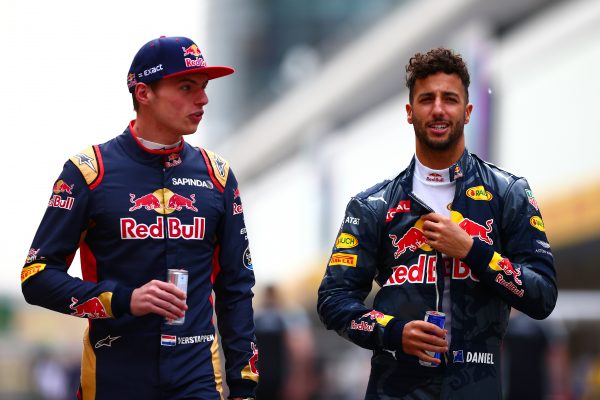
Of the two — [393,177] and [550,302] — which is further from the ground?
[393,177]

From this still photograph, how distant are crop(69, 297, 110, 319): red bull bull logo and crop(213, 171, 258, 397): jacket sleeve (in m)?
0.56

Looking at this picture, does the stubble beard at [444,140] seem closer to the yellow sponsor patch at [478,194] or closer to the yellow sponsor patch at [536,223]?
the yellow sponsor patch at [478,194]

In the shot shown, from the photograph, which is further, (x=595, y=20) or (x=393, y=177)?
(x=595, y=20)

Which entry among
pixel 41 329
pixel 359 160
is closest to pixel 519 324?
pixel 359 160

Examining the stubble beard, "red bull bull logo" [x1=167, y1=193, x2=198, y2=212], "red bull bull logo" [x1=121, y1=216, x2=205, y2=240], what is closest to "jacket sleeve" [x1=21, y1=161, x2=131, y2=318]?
"red bull bull logo" [x1=121, y1=216, x2=205, y2=240]

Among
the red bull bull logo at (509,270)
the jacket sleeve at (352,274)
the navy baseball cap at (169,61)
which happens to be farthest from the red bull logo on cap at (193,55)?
the red bull bull logo at (509,270)

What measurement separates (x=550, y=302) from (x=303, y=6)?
6038 cm

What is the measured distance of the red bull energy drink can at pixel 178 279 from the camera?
5.00 meters

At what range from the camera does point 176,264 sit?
5.26m

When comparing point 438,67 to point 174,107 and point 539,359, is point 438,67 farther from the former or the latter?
point 539,359

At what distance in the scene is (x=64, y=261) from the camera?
5297 mm

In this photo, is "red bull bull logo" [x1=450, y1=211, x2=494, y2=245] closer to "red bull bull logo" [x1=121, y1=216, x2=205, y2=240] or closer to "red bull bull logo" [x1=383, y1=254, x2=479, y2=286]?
"red bull bull logo" [x1=383, y1=254, x2=479, y2=286]

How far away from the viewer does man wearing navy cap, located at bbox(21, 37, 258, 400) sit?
17.0 feet

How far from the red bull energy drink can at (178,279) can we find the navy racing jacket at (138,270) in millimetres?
193
